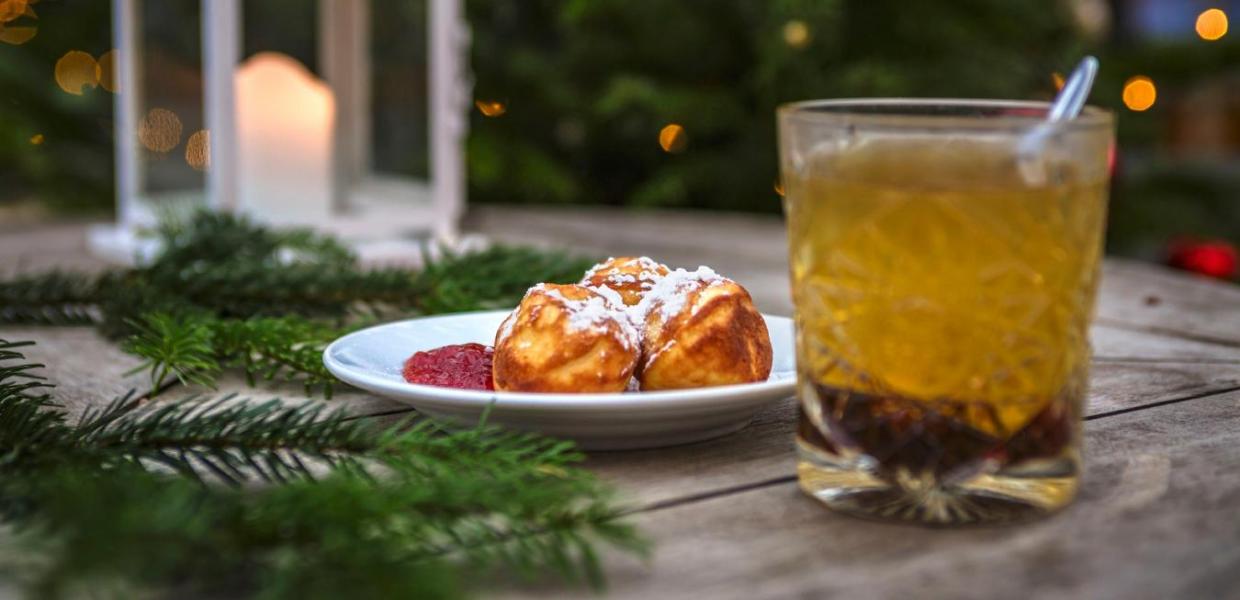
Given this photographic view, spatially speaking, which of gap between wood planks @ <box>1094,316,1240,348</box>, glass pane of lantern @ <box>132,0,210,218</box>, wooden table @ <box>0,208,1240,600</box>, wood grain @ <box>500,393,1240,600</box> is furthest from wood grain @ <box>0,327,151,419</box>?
gap between wood planks @ <box>1094,316,1240,348</box>

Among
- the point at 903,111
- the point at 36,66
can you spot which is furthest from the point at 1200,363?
the point at 36,66

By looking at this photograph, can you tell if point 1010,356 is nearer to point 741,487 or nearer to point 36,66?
point 741,487

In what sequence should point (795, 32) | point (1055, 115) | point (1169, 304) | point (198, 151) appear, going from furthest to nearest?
1. point (795, 32)
2. point (198, 151)
3. point (1169, 304)
4. point (1055, 115)

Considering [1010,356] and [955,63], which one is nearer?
[1010,356]

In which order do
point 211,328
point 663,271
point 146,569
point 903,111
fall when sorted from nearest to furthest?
point 146,569 → point 903,111 → point 663,271 → point 211,328

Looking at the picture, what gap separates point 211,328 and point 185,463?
0.31 meters

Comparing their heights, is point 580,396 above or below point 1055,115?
below

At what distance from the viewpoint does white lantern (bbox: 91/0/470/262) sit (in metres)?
1.62

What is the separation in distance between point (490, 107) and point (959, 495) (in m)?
A: 1.98

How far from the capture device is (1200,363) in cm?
97

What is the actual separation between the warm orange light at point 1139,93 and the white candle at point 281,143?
1.73 m

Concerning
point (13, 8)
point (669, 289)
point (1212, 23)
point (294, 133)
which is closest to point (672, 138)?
point (294, 133)

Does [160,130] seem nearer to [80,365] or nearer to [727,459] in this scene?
[80,365]

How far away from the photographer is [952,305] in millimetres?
558
